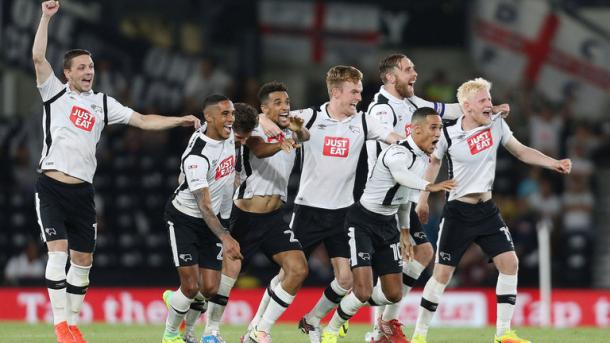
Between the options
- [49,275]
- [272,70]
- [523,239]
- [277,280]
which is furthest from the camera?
[272,70]

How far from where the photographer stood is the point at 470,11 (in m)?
26.4

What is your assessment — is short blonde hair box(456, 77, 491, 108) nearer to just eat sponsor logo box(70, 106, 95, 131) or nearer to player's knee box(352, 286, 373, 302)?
player's knee box(352, 286, 373, 302)

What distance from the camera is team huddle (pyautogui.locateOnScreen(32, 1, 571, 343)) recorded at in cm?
1218

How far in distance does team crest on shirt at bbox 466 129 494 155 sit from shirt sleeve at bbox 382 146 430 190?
25.3 inches

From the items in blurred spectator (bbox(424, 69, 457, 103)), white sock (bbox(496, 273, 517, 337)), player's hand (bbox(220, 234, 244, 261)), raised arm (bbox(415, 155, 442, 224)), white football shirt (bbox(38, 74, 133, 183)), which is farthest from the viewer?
blurred spectator (bbox(424, 69, 457, 103))

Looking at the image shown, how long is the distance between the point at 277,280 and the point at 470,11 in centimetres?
1444

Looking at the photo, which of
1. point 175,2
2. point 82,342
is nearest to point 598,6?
point 175,2

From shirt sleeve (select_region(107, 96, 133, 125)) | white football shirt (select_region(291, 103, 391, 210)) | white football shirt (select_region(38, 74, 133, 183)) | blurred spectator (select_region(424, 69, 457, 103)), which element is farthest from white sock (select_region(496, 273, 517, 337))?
blurred spectator (select_region(424, 69, 457, 103))

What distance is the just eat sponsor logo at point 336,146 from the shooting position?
12578 mm

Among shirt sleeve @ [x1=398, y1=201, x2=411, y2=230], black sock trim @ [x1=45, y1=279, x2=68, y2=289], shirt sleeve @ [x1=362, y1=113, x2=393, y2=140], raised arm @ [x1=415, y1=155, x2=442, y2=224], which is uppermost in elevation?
shirt sleeve @ [x1=362, y1=113, x2=393, y2=140]

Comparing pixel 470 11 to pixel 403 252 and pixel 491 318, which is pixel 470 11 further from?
pixel 403 252

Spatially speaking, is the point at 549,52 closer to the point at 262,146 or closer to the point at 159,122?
the point at 262,146

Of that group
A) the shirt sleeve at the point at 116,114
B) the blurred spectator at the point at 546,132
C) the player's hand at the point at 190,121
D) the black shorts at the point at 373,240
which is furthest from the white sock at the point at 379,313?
the blurred spectator at the point at 546,132

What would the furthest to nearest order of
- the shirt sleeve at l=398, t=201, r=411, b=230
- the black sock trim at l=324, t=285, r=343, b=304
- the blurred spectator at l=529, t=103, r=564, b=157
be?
the blurred spectator at l=529, t=103, r=564, b=157 < the shirt sleeve at l=398, t=201, r=411, b=230 < the black sock trim at l=324, t=285, r=343, b=304
